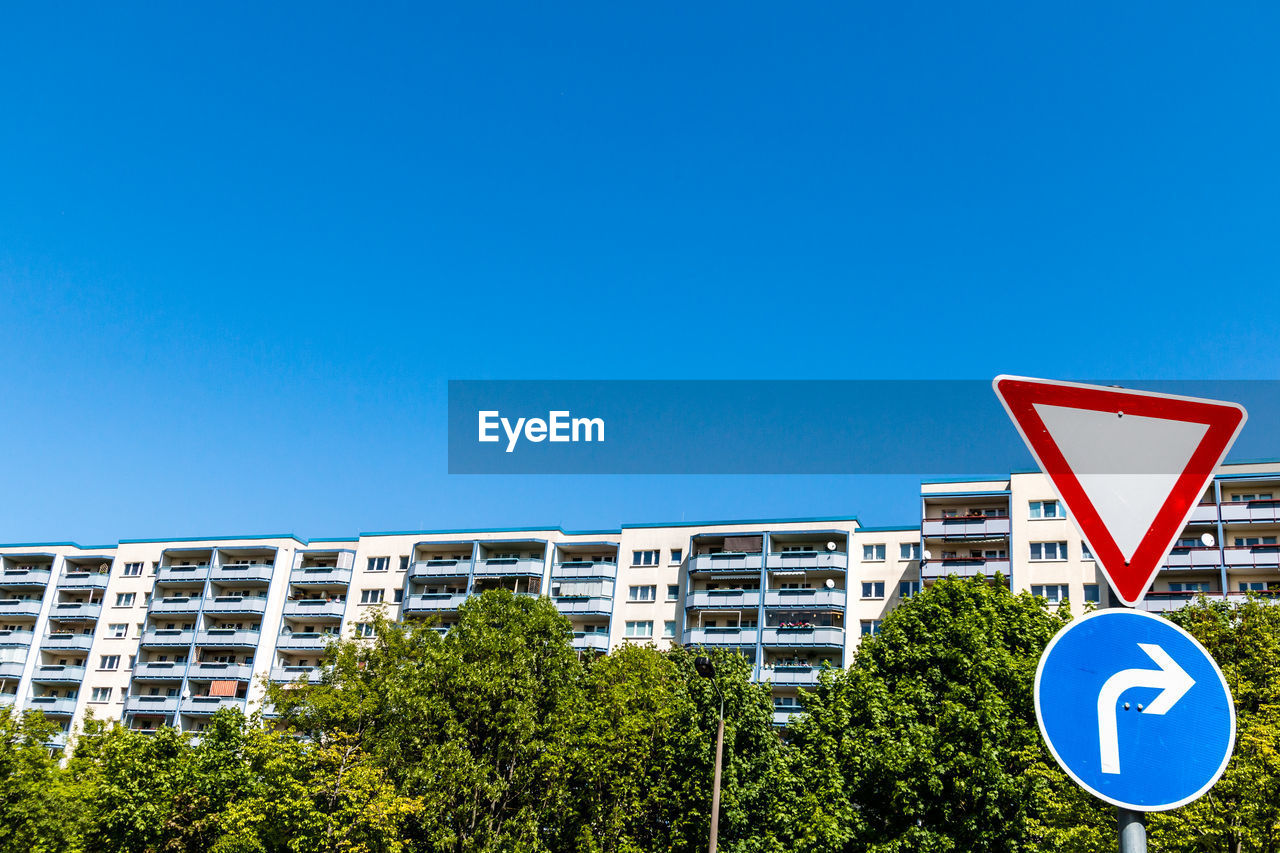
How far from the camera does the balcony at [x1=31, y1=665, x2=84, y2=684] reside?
8494 centimetres

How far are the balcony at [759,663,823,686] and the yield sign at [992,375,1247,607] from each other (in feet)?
204

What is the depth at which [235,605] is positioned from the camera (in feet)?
270

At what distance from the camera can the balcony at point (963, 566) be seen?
206ft

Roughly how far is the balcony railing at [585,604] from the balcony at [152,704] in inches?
1320

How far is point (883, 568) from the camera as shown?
68.7 m

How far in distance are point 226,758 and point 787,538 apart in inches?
1557

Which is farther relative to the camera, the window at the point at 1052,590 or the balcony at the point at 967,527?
the balcony at the point at 967,527

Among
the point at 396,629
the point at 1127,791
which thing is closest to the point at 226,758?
the point at 396,629

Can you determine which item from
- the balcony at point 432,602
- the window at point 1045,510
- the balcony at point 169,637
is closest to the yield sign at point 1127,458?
the window at point 1045,510

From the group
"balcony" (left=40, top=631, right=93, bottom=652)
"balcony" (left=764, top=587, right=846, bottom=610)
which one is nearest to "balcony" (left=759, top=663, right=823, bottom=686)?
"balcony" (left=764, top=587, right=846, bottom=610)

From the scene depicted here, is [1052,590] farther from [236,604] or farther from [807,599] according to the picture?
[236,604]

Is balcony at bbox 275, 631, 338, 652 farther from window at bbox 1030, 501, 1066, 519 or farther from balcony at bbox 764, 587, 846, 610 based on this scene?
window at bbox 1030, 501, 1066, 519

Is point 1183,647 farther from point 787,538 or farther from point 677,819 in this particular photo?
point 787,538

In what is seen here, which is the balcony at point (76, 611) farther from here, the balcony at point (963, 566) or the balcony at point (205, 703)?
the balcony at point (963, 566)
